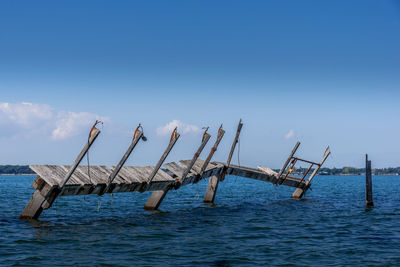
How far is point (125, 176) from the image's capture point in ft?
53.8

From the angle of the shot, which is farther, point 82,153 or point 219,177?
point 219,177

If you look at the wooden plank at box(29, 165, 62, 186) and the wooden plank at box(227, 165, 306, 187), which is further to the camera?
the wooden plank at box(227, 165, 306, 187)

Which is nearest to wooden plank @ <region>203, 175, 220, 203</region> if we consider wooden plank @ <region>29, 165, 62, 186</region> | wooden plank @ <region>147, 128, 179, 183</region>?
wooden plank @ <region>147, 128, 179, 183</region>

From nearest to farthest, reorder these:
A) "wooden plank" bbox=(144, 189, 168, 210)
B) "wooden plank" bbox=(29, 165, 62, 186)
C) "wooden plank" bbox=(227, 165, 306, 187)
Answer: "wooden plank" bbox=(29, 165, 62, 186) → "wooden plank" bbox=(144, 189, 168, 210) → "wooden plank" bbox=(227, 165, 306, 187)

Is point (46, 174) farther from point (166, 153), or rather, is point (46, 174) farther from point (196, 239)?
point (196, 239)

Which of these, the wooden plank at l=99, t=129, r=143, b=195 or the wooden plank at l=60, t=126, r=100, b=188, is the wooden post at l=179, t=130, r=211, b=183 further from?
the wooden plank at l=60, t=126, r=100, b=188

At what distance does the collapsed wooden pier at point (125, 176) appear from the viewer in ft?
44.5

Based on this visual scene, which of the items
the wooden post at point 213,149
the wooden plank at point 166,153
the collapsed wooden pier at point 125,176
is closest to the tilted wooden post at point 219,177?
the collapsed wooden pier at point 125,176

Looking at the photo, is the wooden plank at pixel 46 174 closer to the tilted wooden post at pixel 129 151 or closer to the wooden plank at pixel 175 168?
the tilted wooden post at pixel 129 151

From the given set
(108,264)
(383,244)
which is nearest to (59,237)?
(108,264)

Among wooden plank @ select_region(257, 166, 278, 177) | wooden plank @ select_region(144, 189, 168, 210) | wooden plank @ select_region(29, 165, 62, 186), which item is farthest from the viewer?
wooden plank @ select_region(257, 166, 278, 177)

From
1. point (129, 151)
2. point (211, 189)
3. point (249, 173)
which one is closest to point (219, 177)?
point (211, 189)

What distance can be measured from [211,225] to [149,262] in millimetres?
6135

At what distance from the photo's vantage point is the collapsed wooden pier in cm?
1356
